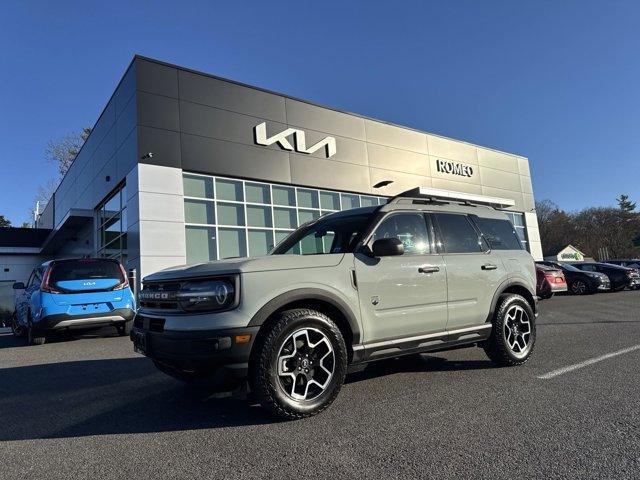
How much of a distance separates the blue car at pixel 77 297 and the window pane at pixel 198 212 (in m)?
6.15

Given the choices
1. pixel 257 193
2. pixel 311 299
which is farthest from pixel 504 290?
pixel 257 193

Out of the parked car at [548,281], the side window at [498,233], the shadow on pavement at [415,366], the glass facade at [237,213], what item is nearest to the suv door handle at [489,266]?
the side window at [498,233]

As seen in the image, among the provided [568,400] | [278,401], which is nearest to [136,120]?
[278,401]

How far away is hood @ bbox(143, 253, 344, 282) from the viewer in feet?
11.8

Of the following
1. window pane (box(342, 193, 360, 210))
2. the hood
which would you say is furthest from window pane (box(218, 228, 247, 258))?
the hood

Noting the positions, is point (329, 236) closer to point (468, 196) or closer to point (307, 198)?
point (307, 198)

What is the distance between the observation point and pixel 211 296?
3.51 m

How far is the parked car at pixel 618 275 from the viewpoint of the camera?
66.2 ft

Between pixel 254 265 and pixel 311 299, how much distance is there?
59cm

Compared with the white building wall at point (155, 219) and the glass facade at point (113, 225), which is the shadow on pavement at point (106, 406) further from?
the glass facade at point (113, 225)

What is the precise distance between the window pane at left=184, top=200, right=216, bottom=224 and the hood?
1137 cm

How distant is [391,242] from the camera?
4.09 m

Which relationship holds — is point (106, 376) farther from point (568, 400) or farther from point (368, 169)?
point (368, 169)

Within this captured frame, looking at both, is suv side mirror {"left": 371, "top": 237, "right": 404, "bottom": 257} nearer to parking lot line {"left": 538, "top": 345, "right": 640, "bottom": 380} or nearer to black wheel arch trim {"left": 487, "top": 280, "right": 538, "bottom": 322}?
black wheel arch trim {"left": 487, "top": 280, "right": 538, "bottom": 322}
